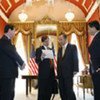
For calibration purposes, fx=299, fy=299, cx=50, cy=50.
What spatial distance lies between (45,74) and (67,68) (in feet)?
1.94

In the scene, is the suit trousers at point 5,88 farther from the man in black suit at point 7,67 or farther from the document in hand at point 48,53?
the document in hand at point 48,53

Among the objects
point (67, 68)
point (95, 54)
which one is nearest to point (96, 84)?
point (95, 54)

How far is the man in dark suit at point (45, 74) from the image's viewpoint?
6.18m

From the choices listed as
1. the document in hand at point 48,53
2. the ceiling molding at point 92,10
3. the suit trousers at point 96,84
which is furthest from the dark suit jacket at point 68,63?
the ceiling molding at point 92,10

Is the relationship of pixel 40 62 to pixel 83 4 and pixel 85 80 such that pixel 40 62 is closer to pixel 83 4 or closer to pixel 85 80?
pixel 85 80

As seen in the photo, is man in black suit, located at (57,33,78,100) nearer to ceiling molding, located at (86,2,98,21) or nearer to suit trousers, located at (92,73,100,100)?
suit trousers, located at (92,73,100,100)

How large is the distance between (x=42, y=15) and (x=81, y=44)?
244 cm

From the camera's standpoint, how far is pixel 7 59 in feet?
15.6

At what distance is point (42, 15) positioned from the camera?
1502cm

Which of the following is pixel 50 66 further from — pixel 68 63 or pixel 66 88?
pixel 66 88

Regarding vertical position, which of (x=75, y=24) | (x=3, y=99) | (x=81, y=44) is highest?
(x=75, y=24)

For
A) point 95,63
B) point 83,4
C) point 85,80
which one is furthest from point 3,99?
point 83,4

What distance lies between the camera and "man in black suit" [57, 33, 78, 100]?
5801 mm

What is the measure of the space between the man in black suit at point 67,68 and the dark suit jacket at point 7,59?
1300 mm
